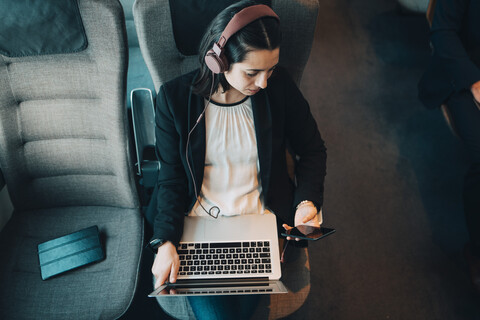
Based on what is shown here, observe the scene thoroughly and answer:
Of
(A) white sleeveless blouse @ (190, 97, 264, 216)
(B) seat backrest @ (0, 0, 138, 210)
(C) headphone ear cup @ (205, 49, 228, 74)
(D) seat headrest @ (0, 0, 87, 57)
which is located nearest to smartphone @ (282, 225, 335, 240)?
(A) white sleeveless blouse @ (190, 97, 264, 216)

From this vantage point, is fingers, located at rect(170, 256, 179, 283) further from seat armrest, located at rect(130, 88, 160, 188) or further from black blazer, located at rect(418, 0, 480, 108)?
black blazer, located at rect(418, 0, 480, 108)

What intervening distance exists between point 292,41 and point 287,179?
47 centimetres

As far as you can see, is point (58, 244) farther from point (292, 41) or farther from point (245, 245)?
point (292, 41)

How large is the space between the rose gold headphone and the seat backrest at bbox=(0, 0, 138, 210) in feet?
1.16

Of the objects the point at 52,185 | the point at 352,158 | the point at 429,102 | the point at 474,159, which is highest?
the point at 429,102

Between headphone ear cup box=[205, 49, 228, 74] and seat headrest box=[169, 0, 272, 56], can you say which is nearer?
headphone ear cup box=[205, 49, 228, 74]

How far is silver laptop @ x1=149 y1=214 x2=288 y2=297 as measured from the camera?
100cm

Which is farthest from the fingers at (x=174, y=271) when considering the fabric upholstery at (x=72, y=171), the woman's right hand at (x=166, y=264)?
the fabric upholstery at (x=72, y=171)

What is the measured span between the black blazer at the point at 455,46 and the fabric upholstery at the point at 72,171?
1310 mm

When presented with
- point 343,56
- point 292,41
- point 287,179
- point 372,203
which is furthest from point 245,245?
point 343,56

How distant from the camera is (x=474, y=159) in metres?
1.48

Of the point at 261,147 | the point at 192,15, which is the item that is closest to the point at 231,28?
the point at 192,15

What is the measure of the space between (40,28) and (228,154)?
677mm

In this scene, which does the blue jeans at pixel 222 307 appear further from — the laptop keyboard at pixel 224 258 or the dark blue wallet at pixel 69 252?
the dark blue wallet at pixel 69 252
